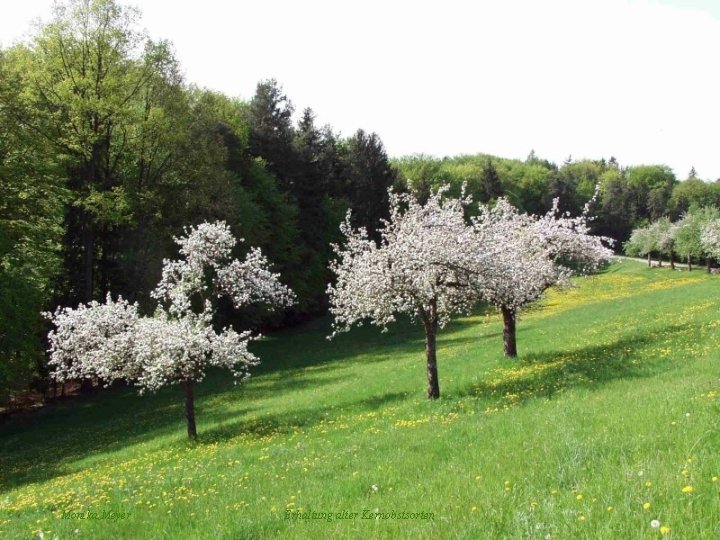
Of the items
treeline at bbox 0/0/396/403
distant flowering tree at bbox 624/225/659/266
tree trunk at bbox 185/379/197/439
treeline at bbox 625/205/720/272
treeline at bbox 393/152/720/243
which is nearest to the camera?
tree trunk at bbox 185/379/197/439

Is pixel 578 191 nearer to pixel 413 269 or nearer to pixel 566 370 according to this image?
pixel 566 370

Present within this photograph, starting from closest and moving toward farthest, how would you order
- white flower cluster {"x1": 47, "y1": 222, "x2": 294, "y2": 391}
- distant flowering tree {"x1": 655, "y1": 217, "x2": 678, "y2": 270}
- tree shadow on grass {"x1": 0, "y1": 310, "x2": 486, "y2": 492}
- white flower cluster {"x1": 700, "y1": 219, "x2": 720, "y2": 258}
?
1. white flower cluster {"x1": 47, "y1": 222, "x2": 294, "y2": 391}
2. tree shadow on grass {"x1": 0, "y1": 310, "x2": 486, "y2": 492}
3. white flower cluster {"x1": 700, "y1": 219, "x2": 720, "y2": 258}
4. distant flowering tree {"x1": 655, "y1": 217, "x2": 678, "y2": 270}

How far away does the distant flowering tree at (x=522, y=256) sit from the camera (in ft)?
61.1

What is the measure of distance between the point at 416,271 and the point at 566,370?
5315mm

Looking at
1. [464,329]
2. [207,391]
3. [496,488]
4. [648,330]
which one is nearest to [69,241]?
[207,391]

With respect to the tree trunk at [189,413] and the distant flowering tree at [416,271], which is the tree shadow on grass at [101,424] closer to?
the tree trunk at [189,413]

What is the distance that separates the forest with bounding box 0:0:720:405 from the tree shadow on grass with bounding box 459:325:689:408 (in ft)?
21.0

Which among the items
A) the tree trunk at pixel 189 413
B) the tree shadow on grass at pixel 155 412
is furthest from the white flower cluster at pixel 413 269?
the tree trunk at pixel 189 413

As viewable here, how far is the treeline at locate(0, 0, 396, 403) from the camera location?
1086 inches

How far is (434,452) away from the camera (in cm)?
1051

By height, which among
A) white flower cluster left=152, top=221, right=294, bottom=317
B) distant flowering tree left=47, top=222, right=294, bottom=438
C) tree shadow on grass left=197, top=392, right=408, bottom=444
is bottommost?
tree shadow on grass left=197, top=392, right=408, bottom=444

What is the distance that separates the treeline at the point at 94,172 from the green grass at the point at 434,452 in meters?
8.28

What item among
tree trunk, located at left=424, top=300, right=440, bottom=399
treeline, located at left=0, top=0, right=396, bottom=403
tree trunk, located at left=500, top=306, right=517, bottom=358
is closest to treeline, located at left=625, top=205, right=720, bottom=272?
treeline, located at left=0, top=0, right=396, bottom=403

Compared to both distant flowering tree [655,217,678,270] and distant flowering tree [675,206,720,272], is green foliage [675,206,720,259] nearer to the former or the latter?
distant flowering tree [675,206,720,272]
